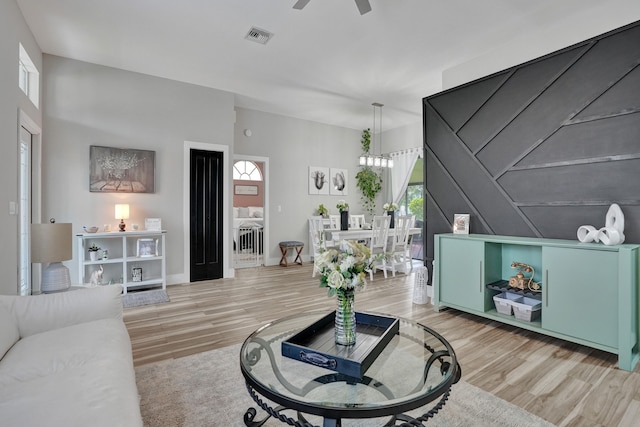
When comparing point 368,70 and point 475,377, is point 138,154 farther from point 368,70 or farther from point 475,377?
point 475,377

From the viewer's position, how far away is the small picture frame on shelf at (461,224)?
12.0ft

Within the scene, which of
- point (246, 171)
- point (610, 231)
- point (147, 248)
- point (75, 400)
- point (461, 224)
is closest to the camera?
point (75, 400)

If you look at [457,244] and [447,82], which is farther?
[447,82]

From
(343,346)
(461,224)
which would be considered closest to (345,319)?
(343,346)

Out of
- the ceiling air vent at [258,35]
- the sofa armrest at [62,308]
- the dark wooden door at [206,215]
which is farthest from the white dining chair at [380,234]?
the sofa armrest at [62,308]

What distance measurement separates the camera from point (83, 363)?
142cm

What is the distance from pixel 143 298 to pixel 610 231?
4.85 meters

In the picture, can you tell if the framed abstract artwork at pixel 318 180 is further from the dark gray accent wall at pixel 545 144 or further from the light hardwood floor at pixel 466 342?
the dark gray accent wall at pixel 545 144

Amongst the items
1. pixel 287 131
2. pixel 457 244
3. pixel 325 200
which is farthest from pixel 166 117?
pixel 457 244

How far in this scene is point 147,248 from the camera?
4484 millimetres

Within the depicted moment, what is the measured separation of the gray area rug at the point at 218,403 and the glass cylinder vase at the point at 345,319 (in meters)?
0.51

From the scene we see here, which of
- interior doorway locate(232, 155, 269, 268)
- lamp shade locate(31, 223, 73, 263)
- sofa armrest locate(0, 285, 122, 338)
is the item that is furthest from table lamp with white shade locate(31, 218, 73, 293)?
A: interior doorway locate(232, 155, 269, 268)

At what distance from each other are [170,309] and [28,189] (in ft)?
7.14

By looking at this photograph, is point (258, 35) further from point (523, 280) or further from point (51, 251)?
point (523, 280)
